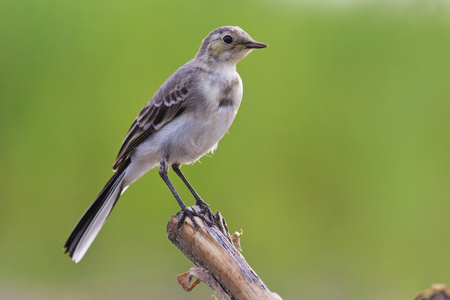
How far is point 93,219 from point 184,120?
0.93 meters

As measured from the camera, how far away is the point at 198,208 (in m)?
3.33

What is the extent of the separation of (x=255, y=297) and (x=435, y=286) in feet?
2.95

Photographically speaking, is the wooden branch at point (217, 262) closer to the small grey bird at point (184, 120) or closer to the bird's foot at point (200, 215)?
the bird's foot at point (200, 215)

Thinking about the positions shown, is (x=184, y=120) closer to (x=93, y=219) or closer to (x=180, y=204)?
(x=180, y=204)

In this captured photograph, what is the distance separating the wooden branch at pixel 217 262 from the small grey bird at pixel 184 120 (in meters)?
0.21

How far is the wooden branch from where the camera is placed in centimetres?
242

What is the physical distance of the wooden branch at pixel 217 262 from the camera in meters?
2.42

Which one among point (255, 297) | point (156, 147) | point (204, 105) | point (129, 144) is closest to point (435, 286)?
point (255, 297)

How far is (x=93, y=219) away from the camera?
11.4ft

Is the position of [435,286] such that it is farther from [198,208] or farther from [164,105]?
[164,105]

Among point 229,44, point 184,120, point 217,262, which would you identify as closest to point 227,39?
point 229,44

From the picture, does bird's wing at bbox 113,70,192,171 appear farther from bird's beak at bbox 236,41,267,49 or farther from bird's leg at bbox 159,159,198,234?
bird's beak at bbox 236,41,267,49

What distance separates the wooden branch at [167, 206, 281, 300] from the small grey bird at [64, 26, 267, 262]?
21 centimetres

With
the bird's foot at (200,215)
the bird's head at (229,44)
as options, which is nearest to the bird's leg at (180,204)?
the bird's foot at (200,215)
